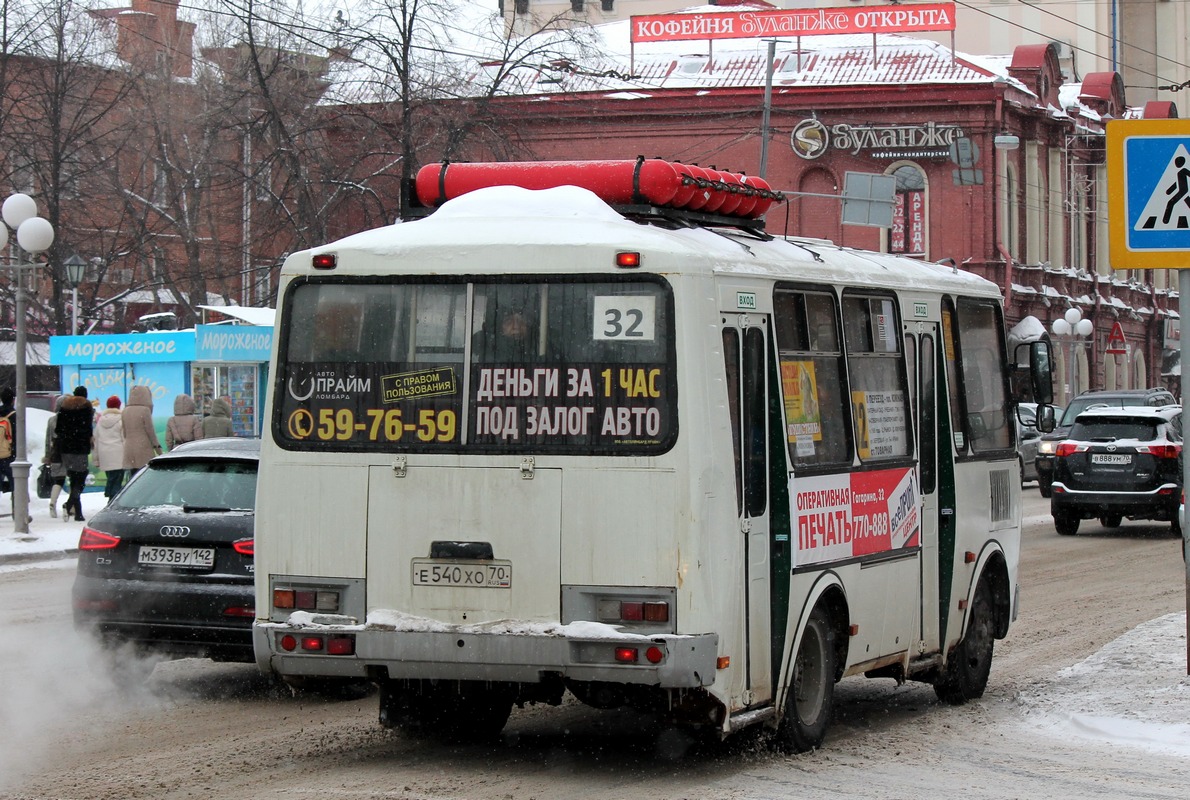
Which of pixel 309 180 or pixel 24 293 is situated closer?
pixel 24 293

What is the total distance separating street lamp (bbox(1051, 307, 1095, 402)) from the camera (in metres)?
54.2

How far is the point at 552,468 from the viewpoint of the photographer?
26.4ft

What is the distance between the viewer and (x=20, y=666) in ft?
38.6

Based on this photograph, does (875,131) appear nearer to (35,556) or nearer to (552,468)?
(35,556)

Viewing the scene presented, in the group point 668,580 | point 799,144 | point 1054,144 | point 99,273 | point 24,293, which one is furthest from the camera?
point 1054,144

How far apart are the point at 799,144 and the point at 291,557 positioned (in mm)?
44098

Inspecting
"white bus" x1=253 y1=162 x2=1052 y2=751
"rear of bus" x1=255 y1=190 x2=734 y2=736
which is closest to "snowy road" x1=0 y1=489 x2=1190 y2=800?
"white bus" x1=253 y1=162 x2=1052 y2=751

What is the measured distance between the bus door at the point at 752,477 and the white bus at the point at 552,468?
2cm

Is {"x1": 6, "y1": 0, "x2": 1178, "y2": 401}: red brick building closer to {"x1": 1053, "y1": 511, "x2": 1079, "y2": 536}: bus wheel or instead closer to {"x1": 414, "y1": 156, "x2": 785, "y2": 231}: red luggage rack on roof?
{"x1": 1053, "y1": 511, "x2": 1079, "y2": 536}: bus wheel

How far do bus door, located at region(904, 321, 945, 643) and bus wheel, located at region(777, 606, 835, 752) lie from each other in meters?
1.27

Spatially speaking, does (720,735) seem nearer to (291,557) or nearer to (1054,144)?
(291,557)

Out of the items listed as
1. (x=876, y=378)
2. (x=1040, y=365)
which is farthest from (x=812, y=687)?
(x=1040, y=365)

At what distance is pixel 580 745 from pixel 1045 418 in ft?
13.8

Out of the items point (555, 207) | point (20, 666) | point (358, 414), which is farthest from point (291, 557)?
point (20, 666)
